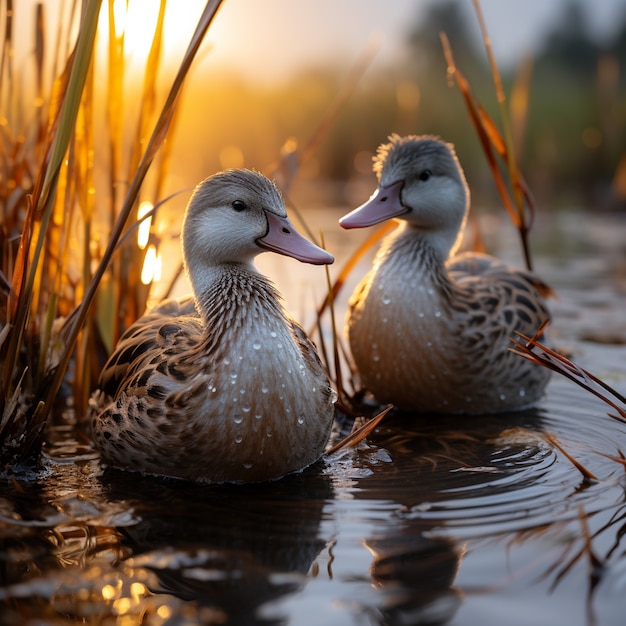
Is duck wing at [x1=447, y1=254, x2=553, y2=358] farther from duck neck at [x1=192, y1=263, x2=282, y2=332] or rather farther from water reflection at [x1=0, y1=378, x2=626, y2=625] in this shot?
duck neck at [x1=192, y1=263, x2=282, y2=332]

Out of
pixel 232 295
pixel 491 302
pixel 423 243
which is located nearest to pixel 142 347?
pixel 232 295

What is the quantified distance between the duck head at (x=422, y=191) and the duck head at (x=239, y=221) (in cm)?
123

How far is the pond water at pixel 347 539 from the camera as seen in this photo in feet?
9.34

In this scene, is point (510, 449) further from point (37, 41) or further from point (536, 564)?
point (37, 41)

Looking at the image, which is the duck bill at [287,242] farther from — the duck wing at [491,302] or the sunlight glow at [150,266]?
the duck wing at [491,302]

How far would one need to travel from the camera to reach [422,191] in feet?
18.2

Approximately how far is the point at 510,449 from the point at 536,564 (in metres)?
1.47

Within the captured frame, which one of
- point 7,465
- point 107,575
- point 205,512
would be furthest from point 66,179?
point 107,575

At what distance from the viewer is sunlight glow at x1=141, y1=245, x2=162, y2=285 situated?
16.5ft

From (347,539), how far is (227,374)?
3.04 feet

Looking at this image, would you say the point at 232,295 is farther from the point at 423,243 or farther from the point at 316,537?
the point at 423,243

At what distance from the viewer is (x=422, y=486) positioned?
13.0 feet

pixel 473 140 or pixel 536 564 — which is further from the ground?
pixel 473 140

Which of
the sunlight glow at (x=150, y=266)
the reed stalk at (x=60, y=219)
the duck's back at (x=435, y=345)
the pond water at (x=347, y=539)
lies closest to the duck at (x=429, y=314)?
the duck's back at (x=435, y=345)
